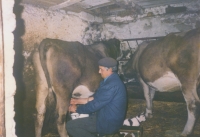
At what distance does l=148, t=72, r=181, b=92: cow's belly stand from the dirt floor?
0.92 meters

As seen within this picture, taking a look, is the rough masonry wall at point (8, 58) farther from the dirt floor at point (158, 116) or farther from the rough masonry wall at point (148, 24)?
the rough masonry wall at point (148, 24)

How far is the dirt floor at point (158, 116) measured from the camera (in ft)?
14.9

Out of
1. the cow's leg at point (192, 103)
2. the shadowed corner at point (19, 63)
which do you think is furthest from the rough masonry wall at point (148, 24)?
the cow's leg at point (192, 103)

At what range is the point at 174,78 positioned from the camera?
4.54 m

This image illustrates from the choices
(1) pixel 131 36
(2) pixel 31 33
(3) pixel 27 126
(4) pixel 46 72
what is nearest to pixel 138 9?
(1) pixel 131 36

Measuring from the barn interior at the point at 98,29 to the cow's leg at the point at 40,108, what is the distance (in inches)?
13.9

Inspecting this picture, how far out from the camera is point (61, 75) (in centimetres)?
398

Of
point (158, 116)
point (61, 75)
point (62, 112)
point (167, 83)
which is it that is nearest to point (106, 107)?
point (62, 112)

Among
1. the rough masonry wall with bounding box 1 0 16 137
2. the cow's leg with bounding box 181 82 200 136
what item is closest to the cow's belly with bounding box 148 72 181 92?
the cow's leg with bounding box 181 82 200 136

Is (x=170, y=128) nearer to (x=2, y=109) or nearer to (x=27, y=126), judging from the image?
(x=27, y=126)

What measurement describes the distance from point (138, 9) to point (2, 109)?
6.48 m

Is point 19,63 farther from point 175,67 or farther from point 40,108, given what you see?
point 175,67

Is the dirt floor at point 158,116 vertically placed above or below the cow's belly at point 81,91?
below

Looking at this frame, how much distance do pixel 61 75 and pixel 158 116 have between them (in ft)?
10.8
